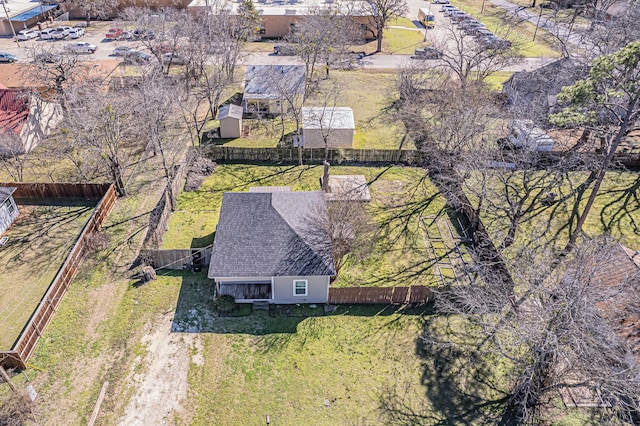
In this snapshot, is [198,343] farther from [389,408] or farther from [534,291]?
[534,291]

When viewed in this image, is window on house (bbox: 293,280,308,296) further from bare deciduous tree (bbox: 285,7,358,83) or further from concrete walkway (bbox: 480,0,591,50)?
concrete walkway (bbox: 480,0,591,50)

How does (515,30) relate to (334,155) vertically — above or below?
above

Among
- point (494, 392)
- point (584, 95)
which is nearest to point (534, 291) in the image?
point (494, 392)

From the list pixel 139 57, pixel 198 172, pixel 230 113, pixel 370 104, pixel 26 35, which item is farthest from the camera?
pixel 26 35

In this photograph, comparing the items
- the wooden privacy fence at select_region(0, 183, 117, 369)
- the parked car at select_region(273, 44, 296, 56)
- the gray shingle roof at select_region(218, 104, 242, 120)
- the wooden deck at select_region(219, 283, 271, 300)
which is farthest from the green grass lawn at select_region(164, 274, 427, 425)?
the parked car at select_region(273, 44, 296, 56)

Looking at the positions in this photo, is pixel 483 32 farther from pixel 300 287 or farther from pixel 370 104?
pixel 300 287

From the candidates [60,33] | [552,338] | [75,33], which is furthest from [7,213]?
[75,33]

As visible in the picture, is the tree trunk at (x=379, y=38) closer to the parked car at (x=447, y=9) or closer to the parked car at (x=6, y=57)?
the parked car at (x=447, y=9)
